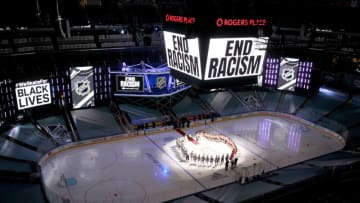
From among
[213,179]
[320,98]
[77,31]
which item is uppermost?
[77,31]

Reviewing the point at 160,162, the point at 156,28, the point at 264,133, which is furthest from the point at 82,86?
the point at 264,133

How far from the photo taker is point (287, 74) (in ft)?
88.8

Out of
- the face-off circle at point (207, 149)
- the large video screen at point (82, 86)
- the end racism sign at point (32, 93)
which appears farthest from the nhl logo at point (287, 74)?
the end racism sign at point (32, 93)

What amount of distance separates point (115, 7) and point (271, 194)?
24446mm

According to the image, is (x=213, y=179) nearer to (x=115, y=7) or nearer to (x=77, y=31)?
(x=77, y=31)

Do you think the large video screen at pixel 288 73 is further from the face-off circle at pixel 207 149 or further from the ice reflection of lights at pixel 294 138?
the face-off circle at pixel 207 149

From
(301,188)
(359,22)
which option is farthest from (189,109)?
(301,188)

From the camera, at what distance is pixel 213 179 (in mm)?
16359

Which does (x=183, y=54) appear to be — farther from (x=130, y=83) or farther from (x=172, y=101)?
(x=172, y=101)

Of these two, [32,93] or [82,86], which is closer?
[32,93]

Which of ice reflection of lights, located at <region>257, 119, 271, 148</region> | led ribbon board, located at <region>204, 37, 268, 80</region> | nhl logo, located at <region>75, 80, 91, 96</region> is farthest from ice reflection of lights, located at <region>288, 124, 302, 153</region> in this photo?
nhl logo, located at <region>75, 80, 91, 96</region>

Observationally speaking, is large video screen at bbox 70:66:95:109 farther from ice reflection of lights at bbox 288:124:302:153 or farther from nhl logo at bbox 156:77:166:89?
ice reflection of lights at bbox 288:124:302:153

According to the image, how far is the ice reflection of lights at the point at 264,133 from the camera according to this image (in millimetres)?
21344

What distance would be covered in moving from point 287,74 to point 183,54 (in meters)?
19.1
